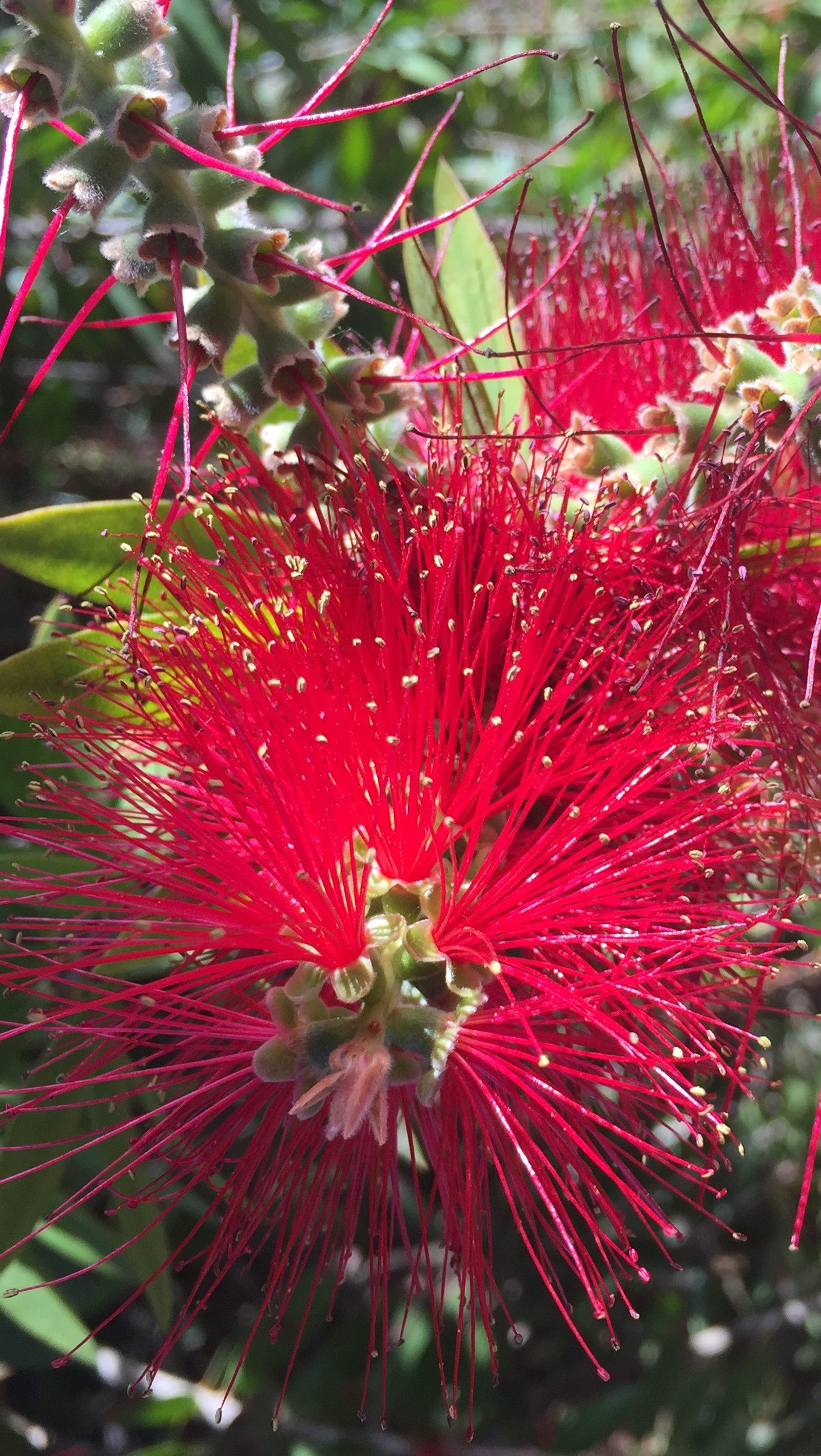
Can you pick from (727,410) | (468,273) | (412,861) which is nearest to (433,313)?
(468,273)

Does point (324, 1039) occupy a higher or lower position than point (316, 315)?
lower

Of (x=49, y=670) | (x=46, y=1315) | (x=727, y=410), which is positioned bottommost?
(x=46, y=1315)

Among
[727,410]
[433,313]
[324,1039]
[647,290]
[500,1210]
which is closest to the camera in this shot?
[324,1039]

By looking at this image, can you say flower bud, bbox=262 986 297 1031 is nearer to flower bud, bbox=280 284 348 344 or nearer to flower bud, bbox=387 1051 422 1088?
flower bud, bbox=387 1051 422 1088

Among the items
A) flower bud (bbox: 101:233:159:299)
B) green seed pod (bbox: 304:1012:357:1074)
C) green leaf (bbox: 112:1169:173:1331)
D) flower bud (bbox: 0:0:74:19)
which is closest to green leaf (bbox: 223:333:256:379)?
flower bud (bbox: 101:233:159:299)

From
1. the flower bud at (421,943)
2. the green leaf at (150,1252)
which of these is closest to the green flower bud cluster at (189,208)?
the flower bud at (421,943)

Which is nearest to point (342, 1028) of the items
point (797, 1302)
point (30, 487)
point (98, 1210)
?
point (98, 1210)

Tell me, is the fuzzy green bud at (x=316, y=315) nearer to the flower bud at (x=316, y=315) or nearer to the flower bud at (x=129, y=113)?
the flower bud at (x=316, y=315)

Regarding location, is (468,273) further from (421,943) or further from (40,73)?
(421,943)
